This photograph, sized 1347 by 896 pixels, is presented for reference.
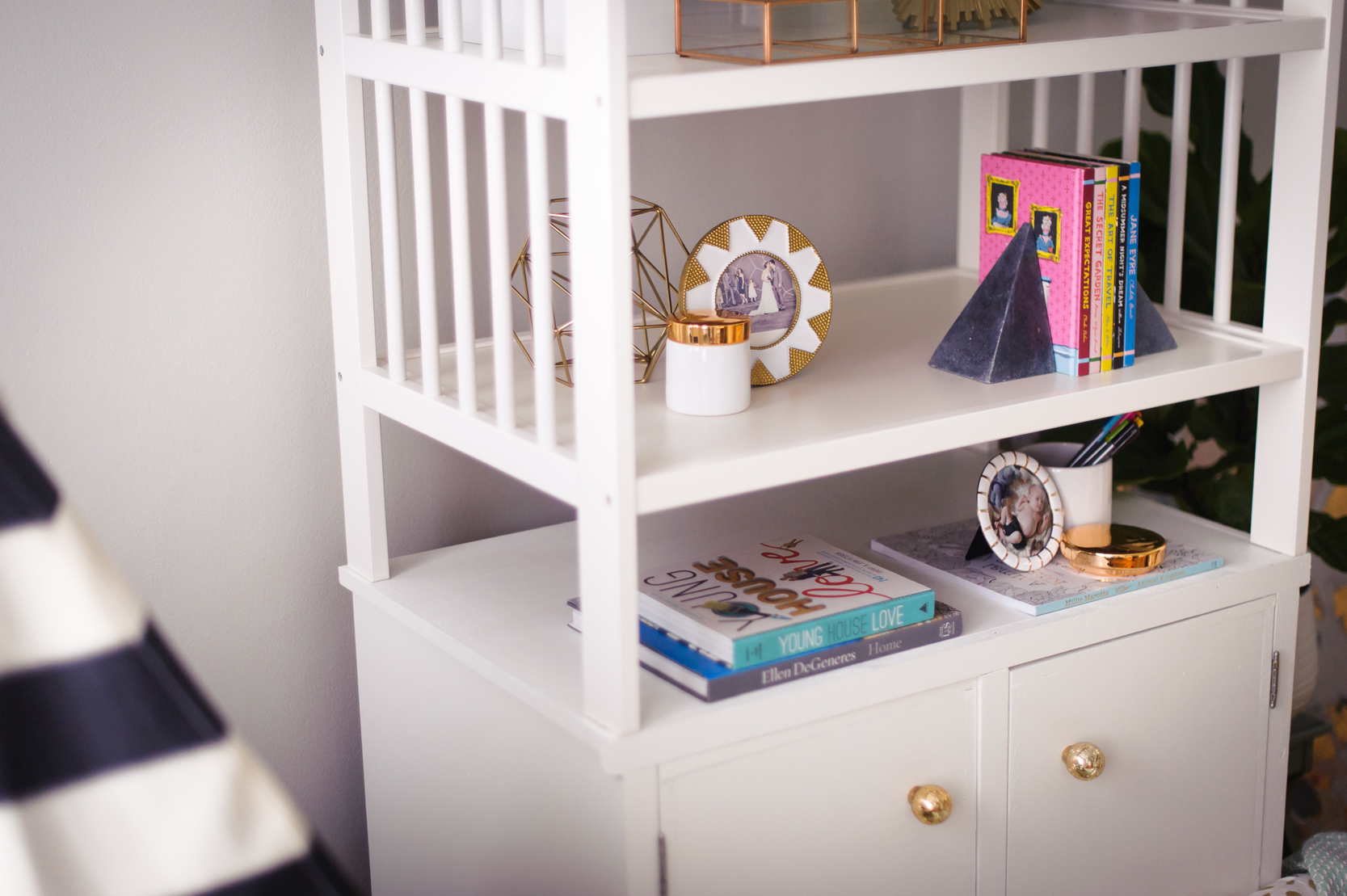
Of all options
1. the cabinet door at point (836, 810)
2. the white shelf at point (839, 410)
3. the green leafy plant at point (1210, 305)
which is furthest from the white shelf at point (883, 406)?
the green leafy plant at point (1210, 305)

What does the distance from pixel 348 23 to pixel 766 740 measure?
0.72 meters

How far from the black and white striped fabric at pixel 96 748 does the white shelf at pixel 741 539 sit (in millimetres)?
488

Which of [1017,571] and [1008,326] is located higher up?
[1008,326]

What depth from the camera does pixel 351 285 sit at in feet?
3.88

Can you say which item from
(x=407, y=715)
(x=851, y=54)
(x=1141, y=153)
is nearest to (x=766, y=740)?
(x=407, y=715)

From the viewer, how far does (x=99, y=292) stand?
3.92ft

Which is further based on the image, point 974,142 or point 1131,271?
point 974,142

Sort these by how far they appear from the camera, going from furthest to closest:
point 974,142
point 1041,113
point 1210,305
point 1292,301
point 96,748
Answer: point 1210,305 < point 974,142 < point 1041,113 < point 1292,301 < point 96,748

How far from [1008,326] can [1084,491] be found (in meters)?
0.21

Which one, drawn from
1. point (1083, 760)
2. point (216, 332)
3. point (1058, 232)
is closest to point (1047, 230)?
point (1058, 232)

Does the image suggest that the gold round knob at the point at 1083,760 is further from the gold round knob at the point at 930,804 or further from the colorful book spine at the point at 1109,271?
the colorful book spine at the point at 1109,271

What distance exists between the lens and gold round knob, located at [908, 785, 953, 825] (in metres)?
1.08

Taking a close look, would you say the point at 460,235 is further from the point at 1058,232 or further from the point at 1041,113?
the point at 1041,113

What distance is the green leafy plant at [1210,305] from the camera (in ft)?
5.20
